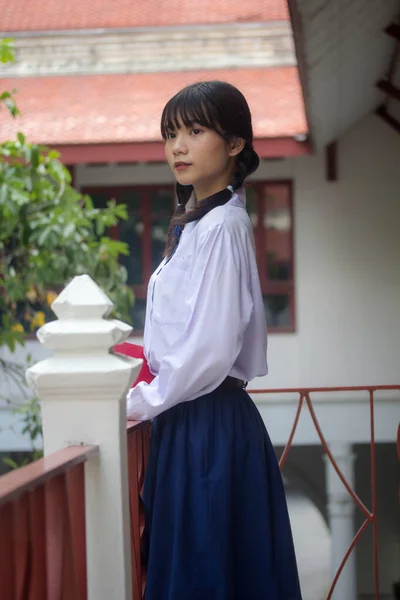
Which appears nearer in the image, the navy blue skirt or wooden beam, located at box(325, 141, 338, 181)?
the navy blue skirt

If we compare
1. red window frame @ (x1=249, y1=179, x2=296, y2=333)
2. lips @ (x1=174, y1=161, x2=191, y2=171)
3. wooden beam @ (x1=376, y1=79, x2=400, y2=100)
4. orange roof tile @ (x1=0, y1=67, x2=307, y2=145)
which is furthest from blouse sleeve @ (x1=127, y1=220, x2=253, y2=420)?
red window frame @ (x1=249, y1=179, x2=296, y2=333)

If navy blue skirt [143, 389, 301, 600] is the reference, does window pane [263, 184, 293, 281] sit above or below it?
above

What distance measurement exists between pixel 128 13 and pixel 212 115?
1033cm

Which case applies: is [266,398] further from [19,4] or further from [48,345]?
[48,345]

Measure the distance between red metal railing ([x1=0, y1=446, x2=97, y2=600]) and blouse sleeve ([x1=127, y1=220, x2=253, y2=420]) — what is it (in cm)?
23

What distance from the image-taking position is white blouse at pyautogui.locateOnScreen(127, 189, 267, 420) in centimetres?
216

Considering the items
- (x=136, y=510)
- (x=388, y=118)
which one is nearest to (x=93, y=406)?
(x=136, y=510)

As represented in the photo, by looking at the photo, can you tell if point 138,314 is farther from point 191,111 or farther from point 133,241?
point 191,111

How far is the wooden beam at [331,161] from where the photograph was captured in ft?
35.7

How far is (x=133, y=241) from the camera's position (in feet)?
36.8

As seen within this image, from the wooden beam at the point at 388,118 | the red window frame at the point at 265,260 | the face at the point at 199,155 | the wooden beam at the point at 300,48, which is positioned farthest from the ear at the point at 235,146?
the red window frame at the point at 265,260

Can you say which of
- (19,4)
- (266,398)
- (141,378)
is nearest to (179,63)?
(19,4)

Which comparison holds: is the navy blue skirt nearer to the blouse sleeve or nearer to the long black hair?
the blouse sleeve

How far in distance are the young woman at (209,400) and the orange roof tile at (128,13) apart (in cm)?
975
